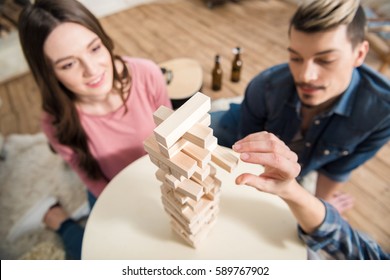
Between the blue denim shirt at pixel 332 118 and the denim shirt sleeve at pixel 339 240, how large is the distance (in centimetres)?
49

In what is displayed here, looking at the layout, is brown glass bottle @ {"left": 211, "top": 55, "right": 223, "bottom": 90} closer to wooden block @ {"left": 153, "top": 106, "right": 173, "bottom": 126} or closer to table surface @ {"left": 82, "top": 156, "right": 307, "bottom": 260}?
table surface @ {"left": 82, "top": 156, "right": 307, "bottom": 260}

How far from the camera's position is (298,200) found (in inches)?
31.0

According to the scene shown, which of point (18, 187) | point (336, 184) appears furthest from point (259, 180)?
point (18, 187)

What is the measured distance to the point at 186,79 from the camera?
2234 mm

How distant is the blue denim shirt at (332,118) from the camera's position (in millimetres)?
1173

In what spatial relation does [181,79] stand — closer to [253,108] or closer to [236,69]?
[236,69]

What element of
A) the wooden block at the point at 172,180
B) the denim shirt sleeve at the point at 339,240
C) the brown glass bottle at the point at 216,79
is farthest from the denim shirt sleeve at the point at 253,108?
the brown glass bottle at the point at 216,79

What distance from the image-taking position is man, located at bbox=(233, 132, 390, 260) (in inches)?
25.6

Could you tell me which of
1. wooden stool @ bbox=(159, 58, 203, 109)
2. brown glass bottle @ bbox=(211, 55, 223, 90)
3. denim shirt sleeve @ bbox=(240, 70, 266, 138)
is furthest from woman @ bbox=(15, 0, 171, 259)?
brown glass bottle @ bbox=(211, 55, 223, 90)

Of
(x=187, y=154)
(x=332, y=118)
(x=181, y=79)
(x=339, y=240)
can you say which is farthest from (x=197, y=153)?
(x=181, y=79)

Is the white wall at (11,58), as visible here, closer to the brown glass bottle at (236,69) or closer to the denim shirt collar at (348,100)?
the brown glass bottle at (236,69)

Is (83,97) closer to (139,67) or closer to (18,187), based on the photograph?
(139,67)
